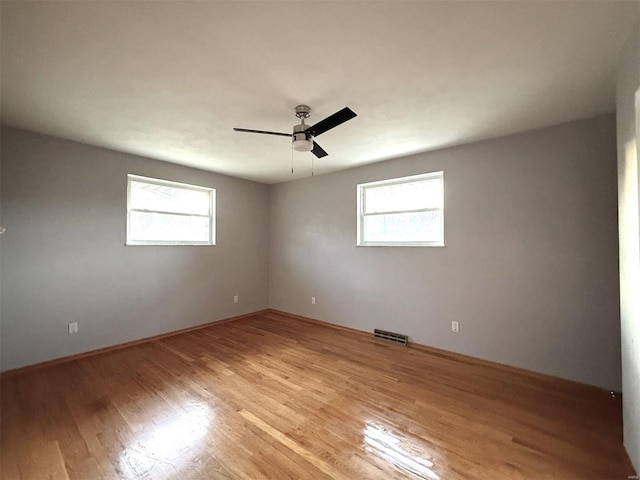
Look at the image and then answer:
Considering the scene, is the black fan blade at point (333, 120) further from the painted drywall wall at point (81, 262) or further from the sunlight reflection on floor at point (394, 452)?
the painted drywall wall at point (81, 262)

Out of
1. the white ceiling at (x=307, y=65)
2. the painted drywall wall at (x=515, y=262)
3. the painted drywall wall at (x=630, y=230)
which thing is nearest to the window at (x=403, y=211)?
the painted drywall wall at (x=515, y=262)

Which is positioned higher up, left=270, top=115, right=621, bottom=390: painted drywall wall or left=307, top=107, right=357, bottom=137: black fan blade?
left=307, top=107, right=357, bottom=137: black fan blade

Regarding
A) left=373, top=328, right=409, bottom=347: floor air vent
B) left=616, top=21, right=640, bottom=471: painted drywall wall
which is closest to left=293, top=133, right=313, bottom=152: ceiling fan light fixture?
left=616, top=21, right=640, bottom=471: painted drywall wall

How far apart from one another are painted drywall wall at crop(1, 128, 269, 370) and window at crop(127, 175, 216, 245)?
12 cm

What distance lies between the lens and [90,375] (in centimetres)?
263

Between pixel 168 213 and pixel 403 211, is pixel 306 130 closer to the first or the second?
pixel 403 211

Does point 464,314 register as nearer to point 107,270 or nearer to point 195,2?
point 195,2

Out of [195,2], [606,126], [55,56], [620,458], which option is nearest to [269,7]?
[195,2]

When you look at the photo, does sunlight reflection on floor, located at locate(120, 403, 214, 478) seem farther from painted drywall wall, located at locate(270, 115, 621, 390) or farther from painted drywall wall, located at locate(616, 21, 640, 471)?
painted drywall wall, located at locate(616, 21, 640, 471)

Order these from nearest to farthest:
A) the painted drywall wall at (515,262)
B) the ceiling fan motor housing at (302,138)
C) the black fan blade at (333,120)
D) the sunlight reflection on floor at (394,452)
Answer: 1. the sunlight reflection on floor at (394,452)
2. the black fan blade at (333,120)
3. the ceiling fan motor housing at (302,138)
4. the painted drywall wall at (515,262)

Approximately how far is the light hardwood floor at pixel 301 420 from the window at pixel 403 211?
1538mm

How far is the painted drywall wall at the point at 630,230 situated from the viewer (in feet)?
4.70

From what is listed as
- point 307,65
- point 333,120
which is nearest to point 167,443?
point 333,120

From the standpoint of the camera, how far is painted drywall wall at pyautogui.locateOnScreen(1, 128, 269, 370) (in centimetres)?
269
